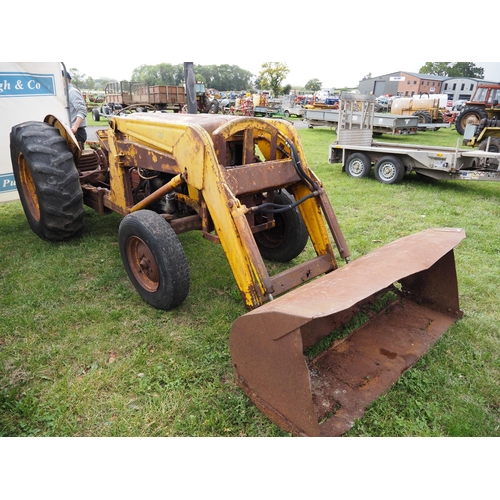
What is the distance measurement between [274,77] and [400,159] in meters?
52.2

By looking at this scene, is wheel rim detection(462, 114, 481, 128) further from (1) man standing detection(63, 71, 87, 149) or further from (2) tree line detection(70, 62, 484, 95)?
(2) tree line detection(70, 62, 484, 95)

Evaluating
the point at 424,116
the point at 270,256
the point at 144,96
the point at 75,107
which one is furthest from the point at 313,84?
the point at 270,256

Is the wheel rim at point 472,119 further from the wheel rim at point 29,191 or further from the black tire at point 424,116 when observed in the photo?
the wheel rim at point 29,191

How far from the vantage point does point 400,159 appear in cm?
834

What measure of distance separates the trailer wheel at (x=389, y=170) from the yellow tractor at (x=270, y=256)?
4.96 meters

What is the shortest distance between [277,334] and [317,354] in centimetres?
94

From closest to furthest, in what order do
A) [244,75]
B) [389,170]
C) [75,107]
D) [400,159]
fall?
[75,107]
[400,159]
[389,170]
[244,75]

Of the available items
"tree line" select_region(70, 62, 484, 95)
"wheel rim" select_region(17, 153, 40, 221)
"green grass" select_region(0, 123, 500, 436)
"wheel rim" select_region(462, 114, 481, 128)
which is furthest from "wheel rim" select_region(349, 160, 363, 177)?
"tree line" select_region(70, 62, 484, 95)

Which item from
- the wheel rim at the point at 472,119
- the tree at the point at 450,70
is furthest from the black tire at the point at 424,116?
the tree at the point at 450,70

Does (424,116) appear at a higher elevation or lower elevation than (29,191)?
higher

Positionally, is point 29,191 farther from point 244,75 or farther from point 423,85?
point 244,75

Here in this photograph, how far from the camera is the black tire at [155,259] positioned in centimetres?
318

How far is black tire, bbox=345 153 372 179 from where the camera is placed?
8891mm

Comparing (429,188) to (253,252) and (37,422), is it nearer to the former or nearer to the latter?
(253,252)
